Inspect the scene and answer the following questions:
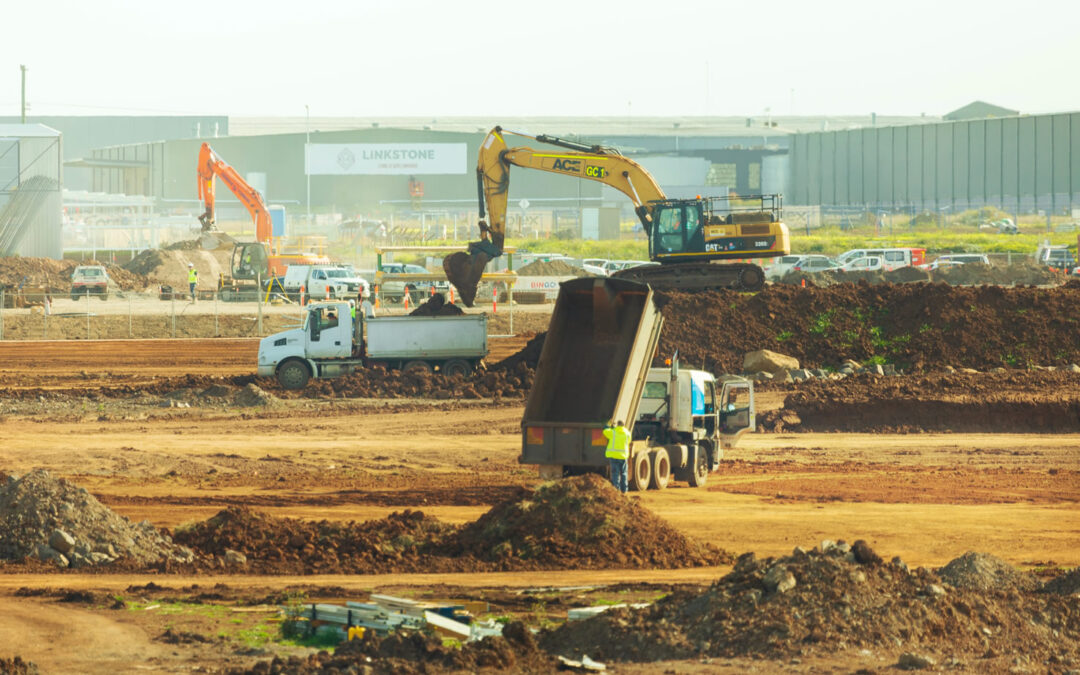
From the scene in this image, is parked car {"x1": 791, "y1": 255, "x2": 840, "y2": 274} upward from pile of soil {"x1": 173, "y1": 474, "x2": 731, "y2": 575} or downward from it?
upward

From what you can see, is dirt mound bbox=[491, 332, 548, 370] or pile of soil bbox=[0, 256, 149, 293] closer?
dirt mound bbox=[491, 332, 548, 370]

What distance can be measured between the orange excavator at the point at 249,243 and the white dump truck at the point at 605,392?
3751cm

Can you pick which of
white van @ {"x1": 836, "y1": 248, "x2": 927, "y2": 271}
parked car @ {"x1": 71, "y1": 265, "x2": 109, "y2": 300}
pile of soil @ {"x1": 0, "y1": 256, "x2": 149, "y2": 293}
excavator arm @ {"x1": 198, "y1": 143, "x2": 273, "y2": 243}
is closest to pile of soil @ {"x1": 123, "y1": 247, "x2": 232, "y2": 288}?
pile of soil @ {"x1": 0, "y1": 256, "x2": 149, "y2": 293}

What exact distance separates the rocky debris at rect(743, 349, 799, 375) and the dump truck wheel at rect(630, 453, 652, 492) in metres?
12.9

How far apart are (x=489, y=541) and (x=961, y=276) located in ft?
142

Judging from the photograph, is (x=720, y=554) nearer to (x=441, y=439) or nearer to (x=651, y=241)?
(x=441, y=439)

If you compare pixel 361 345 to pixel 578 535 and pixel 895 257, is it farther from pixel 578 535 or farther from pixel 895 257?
pixel 895 257

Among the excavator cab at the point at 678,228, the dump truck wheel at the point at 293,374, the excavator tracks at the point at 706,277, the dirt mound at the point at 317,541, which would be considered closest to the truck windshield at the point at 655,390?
the dirt mound at the point at 317,541

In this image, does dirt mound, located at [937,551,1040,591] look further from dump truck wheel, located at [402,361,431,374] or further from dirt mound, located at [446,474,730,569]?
dump truck wheel, located at [402,361,431,374]

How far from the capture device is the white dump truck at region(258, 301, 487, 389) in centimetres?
2886

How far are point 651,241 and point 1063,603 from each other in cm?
2642

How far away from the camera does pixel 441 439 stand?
76.2 feet

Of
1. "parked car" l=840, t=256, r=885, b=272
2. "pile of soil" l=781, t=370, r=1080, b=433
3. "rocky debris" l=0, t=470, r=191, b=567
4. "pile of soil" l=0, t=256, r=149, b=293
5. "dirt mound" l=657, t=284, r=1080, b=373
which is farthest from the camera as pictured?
"pile of soil" l=0, t=256, r=149, b=293

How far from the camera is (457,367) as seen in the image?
2939cm
